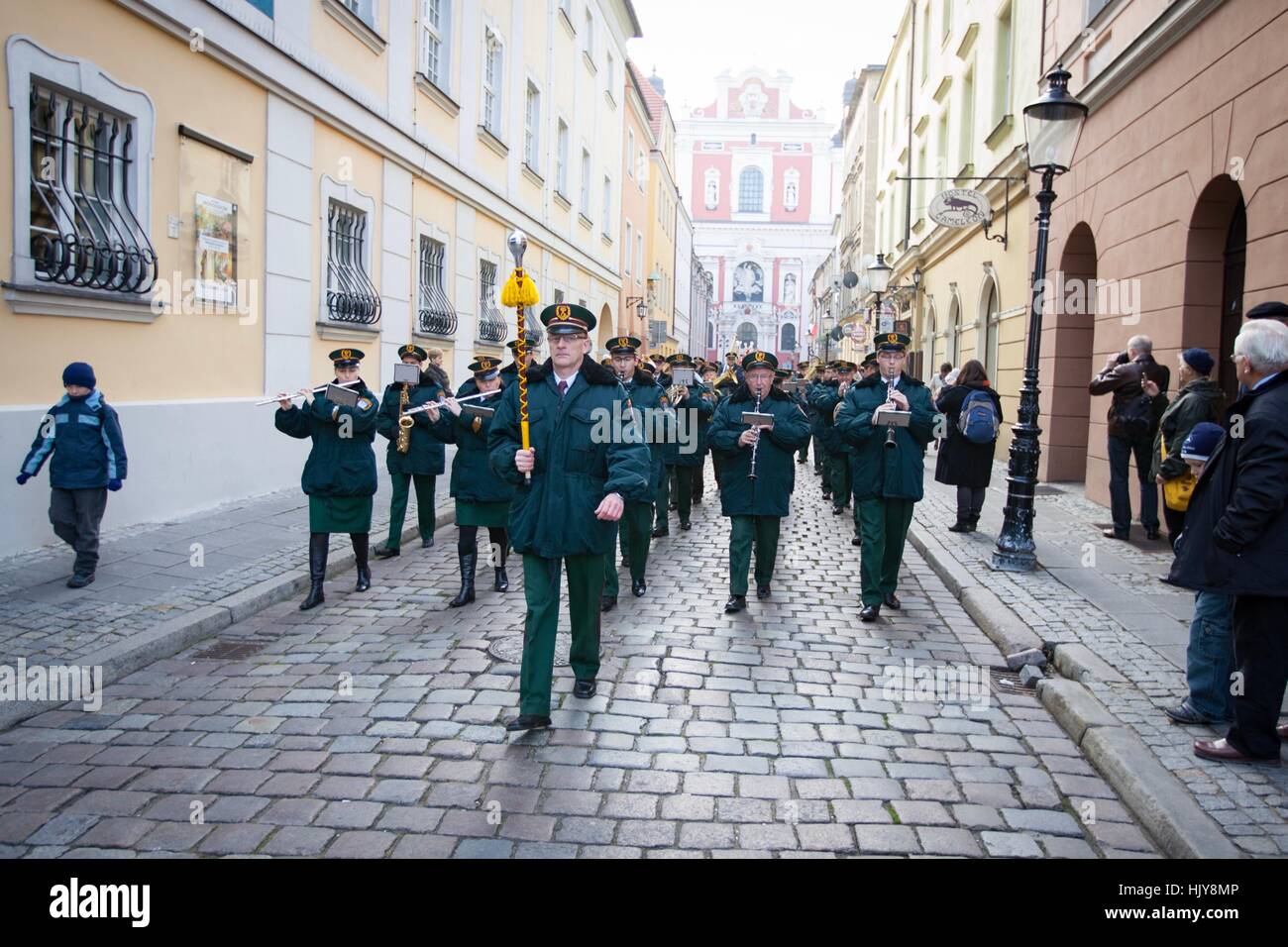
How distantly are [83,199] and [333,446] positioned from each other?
10.9 ft

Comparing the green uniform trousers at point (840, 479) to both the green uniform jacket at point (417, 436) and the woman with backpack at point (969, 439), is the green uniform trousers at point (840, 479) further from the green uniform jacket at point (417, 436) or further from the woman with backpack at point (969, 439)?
the green uniform jacket at point (417, 436)

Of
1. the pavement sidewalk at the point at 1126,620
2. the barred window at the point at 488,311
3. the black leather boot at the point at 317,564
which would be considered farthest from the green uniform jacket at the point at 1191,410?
the barred window at the point at 488,311

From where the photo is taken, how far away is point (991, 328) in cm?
1830

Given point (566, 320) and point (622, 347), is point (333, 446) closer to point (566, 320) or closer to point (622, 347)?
point (622, 347)

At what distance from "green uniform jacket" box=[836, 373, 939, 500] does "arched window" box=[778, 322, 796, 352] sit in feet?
285

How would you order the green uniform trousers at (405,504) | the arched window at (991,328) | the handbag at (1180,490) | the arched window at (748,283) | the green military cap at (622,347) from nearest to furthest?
the handbag at (1180,490) < the green military cap at (622,347) < the green uniform trousers at (405,504) < the arched window at (991,328) < the arched window at (748,283)

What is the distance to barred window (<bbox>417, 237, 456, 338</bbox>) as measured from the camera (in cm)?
1530

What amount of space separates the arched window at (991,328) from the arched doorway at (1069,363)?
11.4 ft

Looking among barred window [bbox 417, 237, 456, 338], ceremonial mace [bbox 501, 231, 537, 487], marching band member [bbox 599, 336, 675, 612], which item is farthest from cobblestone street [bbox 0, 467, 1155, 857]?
barred window [bbox 417, 237, 456, 338]

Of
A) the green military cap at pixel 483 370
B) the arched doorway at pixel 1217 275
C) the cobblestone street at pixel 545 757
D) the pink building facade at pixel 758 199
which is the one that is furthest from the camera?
the pink building facade at pixel 758 199

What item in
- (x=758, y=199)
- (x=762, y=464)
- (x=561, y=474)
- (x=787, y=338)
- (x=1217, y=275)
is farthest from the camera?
(x=758, y=199)

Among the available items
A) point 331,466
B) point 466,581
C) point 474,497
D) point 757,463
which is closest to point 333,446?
point 331,466

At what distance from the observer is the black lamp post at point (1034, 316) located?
25.9ft
